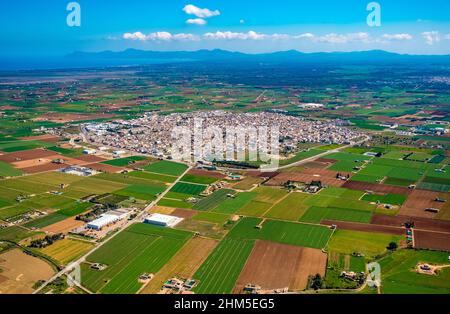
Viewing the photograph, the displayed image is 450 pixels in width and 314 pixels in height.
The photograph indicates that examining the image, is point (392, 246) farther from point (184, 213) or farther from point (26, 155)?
point (26, 155)

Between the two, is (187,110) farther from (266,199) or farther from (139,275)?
(139,275)

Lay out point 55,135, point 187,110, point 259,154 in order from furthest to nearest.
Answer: point 187,110, point 55,135, point 259,154

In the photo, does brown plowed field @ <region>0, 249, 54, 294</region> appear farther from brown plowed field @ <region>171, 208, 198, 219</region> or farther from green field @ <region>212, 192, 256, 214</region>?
green field @ <region>212, 192, 256, 214</region>

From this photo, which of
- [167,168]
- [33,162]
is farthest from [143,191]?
[33,162]

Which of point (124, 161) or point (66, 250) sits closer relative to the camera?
point (66, 250)

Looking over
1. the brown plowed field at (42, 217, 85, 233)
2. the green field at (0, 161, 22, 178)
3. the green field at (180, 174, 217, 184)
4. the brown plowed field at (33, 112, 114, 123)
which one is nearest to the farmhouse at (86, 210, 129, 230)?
the brown plowed field at (42, 217, 85, 233)

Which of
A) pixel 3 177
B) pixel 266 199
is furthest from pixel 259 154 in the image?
pixel 3 177

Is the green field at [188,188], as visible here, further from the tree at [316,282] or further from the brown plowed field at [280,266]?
the tree at [316,282]
